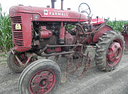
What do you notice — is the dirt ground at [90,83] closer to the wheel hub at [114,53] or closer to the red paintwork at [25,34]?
the wheel hub at [114,53]

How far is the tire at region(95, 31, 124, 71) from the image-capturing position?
10.1 feet

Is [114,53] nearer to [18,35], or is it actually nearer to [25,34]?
[25,34]

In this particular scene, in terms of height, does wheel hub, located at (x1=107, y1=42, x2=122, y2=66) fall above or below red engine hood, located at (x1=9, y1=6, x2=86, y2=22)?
below

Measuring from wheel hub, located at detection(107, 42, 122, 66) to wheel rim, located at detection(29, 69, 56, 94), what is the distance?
1.98 m

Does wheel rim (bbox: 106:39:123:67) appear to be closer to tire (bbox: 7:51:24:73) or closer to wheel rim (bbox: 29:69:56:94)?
wheel rim (bbox: 29:69:56:94)

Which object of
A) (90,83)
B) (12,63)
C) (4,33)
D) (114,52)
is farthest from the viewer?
(4,33)

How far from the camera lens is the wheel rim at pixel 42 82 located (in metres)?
2.02

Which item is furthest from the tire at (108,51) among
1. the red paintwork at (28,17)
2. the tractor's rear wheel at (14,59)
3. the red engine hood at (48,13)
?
the tractor's rear wheel at (14,59)

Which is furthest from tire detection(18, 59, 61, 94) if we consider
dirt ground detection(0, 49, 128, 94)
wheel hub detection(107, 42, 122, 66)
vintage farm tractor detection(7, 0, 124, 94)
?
wheel hub detection(107, 42, 122, 66)

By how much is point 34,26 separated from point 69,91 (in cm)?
176

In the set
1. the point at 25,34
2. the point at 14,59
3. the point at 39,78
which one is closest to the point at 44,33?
the point at 25,34

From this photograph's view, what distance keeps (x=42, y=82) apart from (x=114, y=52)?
2.38 metres

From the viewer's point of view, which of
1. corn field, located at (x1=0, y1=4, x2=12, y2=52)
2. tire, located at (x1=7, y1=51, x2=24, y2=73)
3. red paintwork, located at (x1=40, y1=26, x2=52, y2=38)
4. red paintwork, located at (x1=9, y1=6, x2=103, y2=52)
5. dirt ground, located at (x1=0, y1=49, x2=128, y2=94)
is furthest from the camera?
corn field, located at (x1=0, y1=4, x2=12, y2=52)

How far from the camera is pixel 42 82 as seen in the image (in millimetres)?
2133
